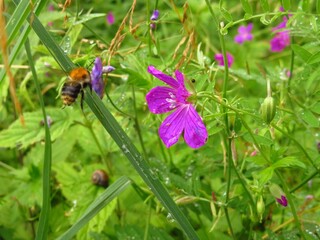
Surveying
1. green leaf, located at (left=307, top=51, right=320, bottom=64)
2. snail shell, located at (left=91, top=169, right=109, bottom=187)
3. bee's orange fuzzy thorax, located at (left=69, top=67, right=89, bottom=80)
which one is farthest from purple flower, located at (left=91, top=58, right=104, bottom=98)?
snail shell, located at (left=91, top=169, right=109, bottom=187)

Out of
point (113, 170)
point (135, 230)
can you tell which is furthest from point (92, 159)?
point (135, 230)

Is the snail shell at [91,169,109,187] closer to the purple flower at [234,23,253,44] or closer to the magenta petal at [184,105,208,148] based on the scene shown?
the magenta petal at [184,105,208,148]

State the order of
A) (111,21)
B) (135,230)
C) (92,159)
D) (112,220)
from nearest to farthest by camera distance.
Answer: (135,230)
(112,220)
(92,159)
(111,21)

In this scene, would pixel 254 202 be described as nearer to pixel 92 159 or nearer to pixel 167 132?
pixel 167 132

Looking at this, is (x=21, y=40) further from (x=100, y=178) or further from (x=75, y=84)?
(x=100, y=178)

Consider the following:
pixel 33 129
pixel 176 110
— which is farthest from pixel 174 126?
pixel 33 129

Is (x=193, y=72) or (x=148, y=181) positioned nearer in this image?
(x=148, y=181)
